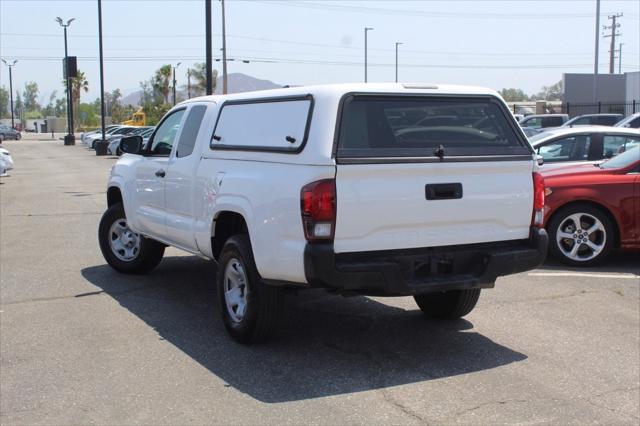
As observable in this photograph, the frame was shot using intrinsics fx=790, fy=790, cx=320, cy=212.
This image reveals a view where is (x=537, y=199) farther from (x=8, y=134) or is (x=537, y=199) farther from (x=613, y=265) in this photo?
(x=8, y=134)

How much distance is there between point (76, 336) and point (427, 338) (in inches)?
114

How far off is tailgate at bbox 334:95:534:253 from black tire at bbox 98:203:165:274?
13.2 ft

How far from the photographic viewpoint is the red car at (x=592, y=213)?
360 inches

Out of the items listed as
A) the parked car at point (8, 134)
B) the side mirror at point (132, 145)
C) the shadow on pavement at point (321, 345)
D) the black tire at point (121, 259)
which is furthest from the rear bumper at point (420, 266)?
the parked car at point (8, 134)

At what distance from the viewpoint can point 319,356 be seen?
19.6ft

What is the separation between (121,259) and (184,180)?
2.28 m

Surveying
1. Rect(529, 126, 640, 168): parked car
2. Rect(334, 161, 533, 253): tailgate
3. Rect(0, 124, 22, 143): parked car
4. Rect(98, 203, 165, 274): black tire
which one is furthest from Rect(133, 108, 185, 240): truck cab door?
Rect(0, 124, 22, 143): parked car

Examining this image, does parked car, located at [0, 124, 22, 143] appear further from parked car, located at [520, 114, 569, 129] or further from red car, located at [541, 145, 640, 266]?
red car, located at [541, 145, 640, 266]

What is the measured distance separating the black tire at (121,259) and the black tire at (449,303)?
3309 millimetres

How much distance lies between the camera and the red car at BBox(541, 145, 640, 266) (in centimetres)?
915

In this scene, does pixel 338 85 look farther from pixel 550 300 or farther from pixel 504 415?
pixel 550 300

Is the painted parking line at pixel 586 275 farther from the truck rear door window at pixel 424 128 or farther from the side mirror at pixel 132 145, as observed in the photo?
the side mirror at pixel 132 145

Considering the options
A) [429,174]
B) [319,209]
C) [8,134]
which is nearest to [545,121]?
[429,174]

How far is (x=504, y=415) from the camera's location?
4.79 metres
